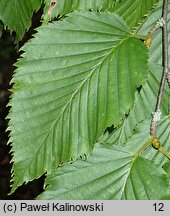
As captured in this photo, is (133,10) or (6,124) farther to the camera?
(6,124)

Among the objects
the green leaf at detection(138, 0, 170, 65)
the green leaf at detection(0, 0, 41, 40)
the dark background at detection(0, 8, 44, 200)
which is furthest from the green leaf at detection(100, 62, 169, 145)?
the dark background at detection(0, 8, 44, 200)

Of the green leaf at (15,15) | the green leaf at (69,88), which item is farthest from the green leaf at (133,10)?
the green leaf at (15,15)

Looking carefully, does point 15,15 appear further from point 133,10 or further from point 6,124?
point 6,124

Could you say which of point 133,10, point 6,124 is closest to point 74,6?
point 133,10

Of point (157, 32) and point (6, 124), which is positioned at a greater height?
point (157, 32)

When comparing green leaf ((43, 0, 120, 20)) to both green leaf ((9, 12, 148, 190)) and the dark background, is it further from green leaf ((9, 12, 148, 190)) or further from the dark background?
the dark background

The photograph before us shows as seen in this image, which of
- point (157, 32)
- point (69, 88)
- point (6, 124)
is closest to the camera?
point (69, 88)

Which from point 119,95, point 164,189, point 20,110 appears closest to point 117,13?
point 119,95
